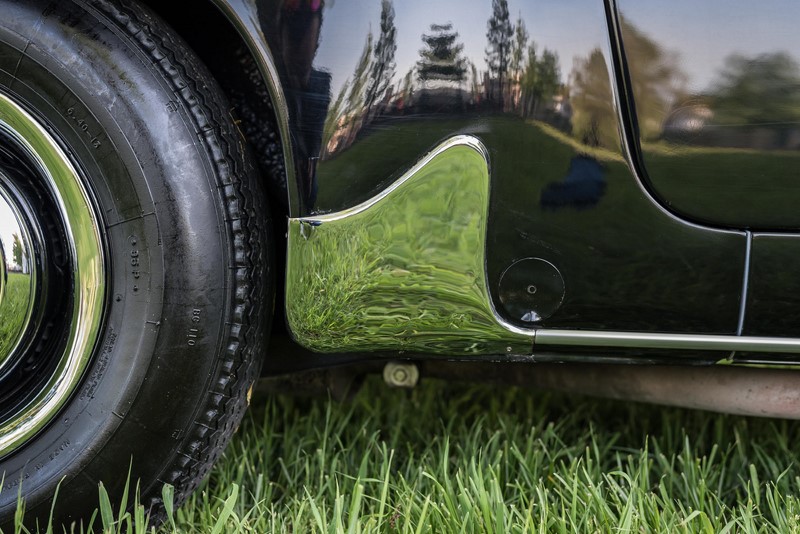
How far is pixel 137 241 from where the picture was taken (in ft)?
3.57

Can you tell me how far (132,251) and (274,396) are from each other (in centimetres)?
81

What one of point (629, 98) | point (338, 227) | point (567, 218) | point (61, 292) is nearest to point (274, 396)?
point (61, 292)

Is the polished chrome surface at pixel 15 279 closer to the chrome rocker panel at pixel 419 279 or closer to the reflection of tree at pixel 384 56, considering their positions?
the chrome rocker panel at pixel 419 279

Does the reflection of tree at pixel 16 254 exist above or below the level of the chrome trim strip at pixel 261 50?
below

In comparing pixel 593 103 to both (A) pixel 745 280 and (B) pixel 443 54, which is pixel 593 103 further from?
(A) pixel 745 280


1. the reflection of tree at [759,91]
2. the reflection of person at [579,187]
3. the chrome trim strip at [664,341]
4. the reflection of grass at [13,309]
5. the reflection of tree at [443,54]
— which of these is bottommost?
the chrome trim strip at [664,341]

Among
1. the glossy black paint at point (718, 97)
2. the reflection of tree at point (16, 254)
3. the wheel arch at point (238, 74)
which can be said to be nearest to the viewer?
the glossy black paint at point (718, 97)

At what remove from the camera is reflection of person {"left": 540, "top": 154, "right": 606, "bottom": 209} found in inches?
41.8

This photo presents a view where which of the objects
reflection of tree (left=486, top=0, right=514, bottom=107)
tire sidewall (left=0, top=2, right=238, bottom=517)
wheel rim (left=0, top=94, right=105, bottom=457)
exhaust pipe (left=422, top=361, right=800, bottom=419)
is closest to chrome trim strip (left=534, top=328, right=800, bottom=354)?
exhaust pipe (left=422, top=361, right=800, bottom=419)

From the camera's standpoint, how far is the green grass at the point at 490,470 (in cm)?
114

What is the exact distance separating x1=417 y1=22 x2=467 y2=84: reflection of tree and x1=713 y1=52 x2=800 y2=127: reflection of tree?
1.21 feet

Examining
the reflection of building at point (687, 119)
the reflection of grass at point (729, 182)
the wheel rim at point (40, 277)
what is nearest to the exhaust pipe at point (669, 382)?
the reflection of grass at point (729, 182)

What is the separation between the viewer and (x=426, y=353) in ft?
3.76

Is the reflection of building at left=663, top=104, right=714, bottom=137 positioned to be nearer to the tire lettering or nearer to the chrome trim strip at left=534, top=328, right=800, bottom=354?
the chrome trim strip at left=534, top=328, right=800, bottom=354
